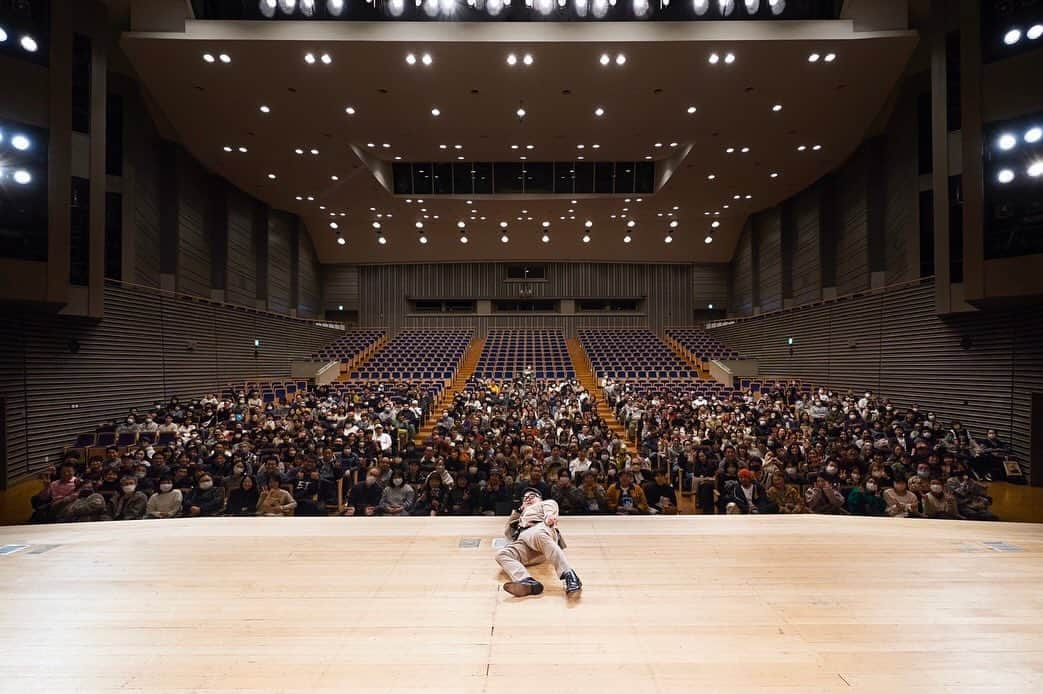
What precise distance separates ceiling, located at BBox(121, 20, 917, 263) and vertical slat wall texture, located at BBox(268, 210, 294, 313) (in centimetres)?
89

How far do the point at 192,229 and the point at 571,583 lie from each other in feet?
51.4

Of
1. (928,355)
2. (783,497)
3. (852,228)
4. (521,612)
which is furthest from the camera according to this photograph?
(852,228)

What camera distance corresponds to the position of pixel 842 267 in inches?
602

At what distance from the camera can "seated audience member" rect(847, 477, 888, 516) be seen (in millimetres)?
5207

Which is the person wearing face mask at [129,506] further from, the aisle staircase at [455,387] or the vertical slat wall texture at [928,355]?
the vertical slat wall texture at [928,355]

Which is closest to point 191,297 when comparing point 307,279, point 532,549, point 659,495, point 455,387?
point 455,387

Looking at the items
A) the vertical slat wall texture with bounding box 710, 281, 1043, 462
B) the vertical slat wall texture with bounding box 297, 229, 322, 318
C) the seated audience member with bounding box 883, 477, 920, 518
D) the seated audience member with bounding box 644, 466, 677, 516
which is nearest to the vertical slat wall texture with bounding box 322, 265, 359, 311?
the vertical slat wall texture with bounding box 297, 229, 322, 318

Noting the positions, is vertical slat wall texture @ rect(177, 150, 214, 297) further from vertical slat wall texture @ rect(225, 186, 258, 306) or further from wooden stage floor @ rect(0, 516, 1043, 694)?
wooden stage floor @ rect(0, 516, 1043, 694)

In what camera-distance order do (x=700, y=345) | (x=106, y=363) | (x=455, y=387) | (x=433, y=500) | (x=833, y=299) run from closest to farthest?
(x=433, y=500) → (x=106, y=363) → (x=833, y=299) → (x=455, y=387) → (x=700, y=345)

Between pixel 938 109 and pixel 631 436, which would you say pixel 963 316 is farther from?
pixel 631 436

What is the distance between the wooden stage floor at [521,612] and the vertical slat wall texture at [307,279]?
17556 mm

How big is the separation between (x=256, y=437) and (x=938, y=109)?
13010mm

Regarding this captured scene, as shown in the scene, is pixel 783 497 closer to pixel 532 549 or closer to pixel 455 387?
pixel 532 549

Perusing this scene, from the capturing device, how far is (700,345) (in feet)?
64.8
